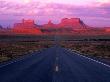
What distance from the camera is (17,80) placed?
55.5 feet

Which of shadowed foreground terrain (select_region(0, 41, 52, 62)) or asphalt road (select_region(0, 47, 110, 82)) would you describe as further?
shadowed foreground terrain (select_region(0, 41, 52, 62))

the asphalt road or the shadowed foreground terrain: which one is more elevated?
the asphalt road

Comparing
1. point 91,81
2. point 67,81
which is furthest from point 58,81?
point 91,81

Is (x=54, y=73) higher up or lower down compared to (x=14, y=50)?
higher up

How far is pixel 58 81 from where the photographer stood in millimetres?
16547

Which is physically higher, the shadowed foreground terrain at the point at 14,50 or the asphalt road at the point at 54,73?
the asphalt road at the point at 54,73

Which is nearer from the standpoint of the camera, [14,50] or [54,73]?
[54,73]

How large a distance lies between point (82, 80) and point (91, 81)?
0.58 metres

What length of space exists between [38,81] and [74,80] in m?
1.77

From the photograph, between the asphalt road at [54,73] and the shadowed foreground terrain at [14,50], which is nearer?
the asphalt road at [54,73]

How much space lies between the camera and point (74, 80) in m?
17.1

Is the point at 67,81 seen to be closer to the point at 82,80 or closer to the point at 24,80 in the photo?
the point at 82,80

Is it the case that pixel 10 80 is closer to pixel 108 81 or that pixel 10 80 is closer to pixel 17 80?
pixel 17 80

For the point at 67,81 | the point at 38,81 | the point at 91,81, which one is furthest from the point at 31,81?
the point at 91,81
